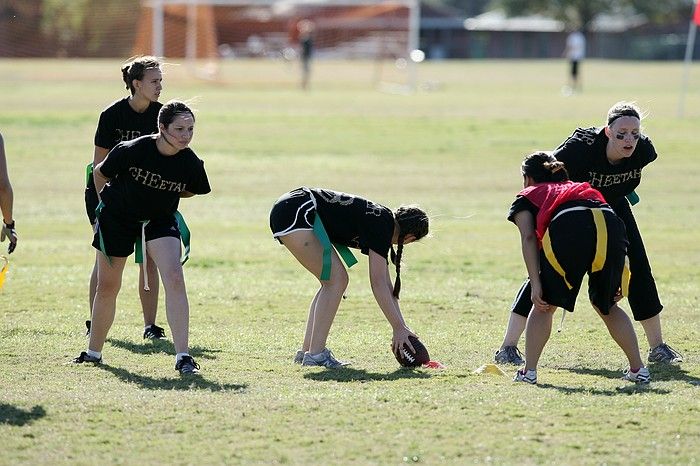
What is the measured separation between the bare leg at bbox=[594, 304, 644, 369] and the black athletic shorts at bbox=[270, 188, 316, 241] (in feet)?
6.60

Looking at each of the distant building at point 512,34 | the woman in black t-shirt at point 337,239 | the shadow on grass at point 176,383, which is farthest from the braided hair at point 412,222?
the distant building at point 512,34

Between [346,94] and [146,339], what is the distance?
30.6 meters

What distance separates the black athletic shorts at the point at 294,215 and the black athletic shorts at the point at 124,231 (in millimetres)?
677

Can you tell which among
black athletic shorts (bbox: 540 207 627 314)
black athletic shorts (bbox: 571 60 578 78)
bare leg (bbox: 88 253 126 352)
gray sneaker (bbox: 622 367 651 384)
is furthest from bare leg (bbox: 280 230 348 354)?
black athletic shorts (bbox: 571 60 578 78)

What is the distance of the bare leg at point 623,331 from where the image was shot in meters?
7.38

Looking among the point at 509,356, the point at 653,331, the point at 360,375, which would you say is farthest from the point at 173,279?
the point at 653,331

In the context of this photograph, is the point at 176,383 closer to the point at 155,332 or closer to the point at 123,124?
the point at 155,332

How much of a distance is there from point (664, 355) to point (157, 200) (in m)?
3.70

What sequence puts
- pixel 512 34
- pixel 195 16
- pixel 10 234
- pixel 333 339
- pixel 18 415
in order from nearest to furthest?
pixel 18 415
pixel 10 234
pixel 333 339
pixel 195 16
pixel 512 34

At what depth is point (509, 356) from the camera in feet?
27.3

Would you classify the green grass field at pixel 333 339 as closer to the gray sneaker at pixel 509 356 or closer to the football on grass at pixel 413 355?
the football on grass at pixel 413 355

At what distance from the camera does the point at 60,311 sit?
1014 centimetres

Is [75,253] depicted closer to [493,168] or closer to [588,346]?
[588,346]

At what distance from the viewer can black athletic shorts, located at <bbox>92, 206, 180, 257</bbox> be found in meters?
7.73
